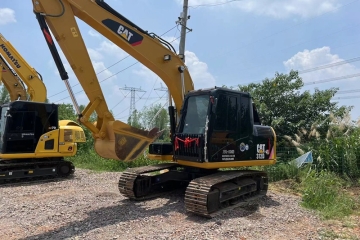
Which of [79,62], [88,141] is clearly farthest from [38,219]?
[88,141]

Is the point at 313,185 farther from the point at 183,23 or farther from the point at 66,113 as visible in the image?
the point at 66,113

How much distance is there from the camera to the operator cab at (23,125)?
9938 millimetres

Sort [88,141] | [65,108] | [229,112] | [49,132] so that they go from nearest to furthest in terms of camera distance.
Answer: [229,112], [49,132], [88,141], [65,108]

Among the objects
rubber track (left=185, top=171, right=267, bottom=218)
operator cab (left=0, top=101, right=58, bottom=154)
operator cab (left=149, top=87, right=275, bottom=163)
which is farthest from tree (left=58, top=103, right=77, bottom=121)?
rubber track (left=185, top=171, right=267, bottom=218)

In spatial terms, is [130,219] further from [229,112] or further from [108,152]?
[229,112]

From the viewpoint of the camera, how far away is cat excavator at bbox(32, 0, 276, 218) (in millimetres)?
6133

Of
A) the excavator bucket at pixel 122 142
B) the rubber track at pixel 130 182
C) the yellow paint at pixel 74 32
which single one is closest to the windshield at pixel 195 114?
the excavator bucket at pixel 122 142

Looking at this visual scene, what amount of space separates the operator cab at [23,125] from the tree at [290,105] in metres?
8.98

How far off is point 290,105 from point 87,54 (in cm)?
1076

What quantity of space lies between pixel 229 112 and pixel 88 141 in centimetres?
1326

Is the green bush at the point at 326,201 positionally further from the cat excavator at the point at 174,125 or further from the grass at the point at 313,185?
the cat excavator at the point at 174,125

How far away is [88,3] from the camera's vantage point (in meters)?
6.39

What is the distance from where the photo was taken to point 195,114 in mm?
6914

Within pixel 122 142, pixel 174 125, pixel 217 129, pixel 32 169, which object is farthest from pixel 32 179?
pixel 217 129
